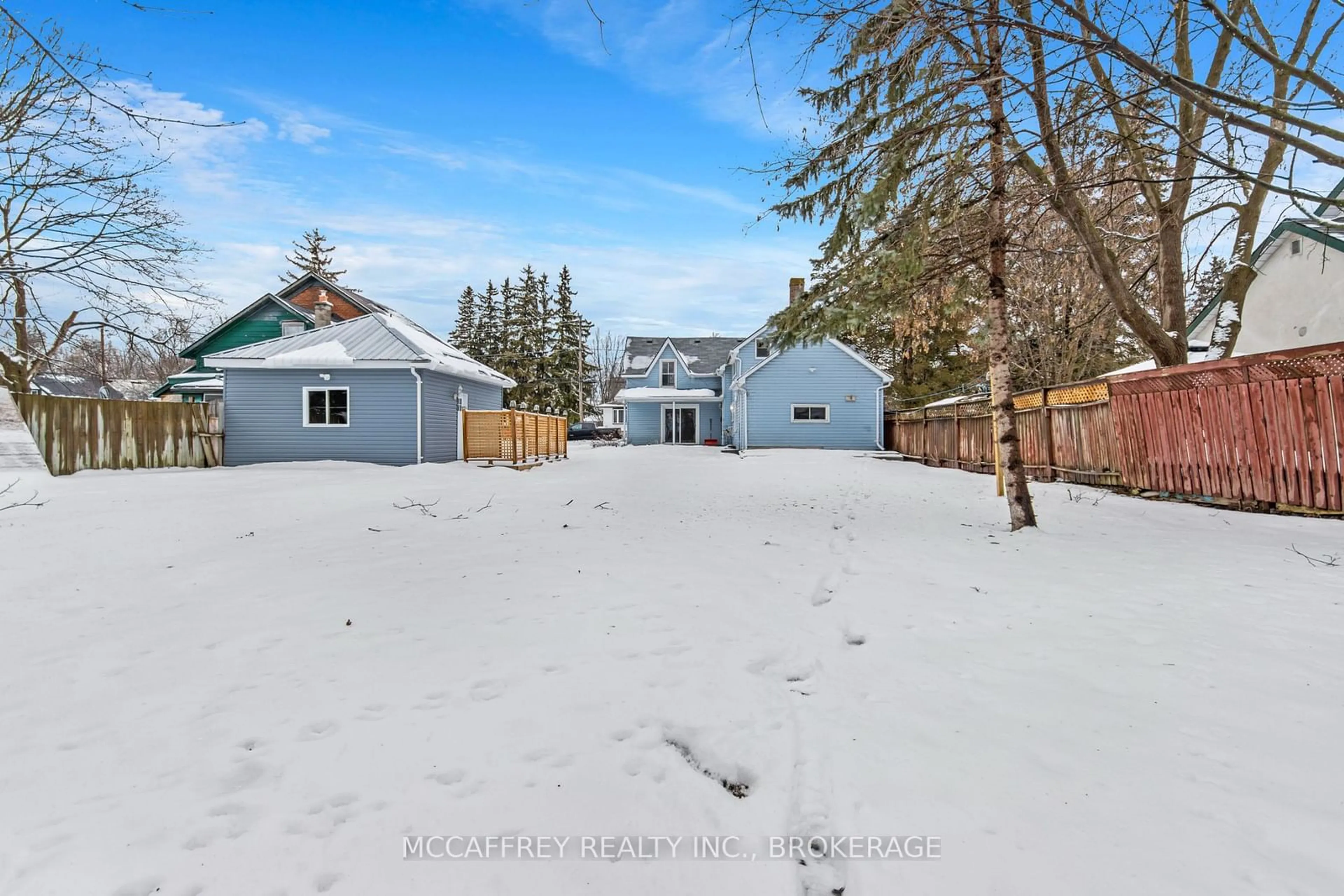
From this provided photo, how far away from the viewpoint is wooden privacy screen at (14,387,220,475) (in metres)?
10.7

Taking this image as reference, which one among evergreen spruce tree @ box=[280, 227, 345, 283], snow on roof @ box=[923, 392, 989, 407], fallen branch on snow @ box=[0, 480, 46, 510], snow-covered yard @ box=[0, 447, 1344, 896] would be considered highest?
evergreen spruce tree @ box=[280, 227, 345, 283]

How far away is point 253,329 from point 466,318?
75.1 feet

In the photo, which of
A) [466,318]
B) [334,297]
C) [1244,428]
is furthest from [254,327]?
[1244,428]

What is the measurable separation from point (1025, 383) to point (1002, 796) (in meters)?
21.5

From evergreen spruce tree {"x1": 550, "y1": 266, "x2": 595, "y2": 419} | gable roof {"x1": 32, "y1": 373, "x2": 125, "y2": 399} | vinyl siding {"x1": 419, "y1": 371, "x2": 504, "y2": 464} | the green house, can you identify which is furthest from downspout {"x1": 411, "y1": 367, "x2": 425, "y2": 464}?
gable roof {"x1": 32, "y1": 373, "x2": 125, "y2": 399}

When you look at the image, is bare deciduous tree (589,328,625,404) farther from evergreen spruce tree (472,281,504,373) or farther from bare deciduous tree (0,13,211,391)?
bare deciduous tree (0,13,211,391)

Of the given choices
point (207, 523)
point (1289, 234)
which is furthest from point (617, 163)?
point (1289, 234)

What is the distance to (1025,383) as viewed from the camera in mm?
19812

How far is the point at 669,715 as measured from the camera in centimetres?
245

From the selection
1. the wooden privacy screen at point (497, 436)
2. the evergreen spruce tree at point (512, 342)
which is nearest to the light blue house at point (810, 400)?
the wooden privacy screen at point (497, 436)

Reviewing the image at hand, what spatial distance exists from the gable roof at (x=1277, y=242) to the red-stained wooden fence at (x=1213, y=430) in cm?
178

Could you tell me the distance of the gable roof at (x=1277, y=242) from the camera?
29.8 ft

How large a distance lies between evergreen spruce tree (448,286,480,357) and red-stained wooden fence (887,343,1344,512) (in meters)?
40.5

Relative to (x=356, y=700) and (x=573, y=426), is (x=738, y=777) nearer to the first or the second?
(x=356, y=700)
